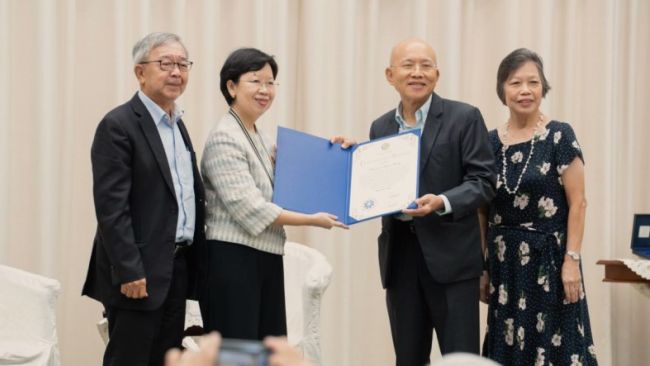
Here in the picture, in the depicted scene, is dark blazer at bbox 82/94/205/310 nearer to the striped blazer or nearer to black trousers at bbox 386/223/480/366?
the striped blazer

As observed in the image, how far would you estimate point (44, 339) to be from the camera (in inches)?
135

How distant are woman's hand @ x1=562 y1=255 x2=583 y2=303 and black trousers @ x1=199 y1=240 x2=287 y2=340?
1.06m

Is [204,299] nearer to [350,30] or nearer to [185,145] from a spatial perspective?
[185,145]

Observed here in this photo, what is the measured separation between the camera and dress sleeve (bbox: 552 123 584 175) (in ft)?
10.4

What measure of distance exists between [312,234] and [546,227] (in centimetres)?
155

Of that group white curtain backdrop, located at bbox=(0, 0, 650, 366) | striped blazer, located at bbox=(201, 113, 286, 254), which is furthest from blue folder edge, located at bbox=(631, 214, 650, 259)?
striped blazer, located at bbox=(201, 113, 286, 254)

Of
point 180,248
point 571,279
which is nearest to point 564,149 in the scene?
point 571,279

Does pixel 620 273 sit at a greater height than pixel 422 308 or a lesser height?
greater

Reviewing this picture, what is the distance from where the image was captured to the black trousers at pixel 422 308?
305 cm

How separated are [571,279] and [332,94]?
5.79 ft

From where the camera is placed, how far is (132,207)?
2771 mm

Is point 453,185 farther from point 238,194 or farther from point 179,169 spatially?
point 179,169

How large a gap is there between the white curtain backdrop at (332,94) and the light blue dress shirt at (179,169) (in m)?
1.46

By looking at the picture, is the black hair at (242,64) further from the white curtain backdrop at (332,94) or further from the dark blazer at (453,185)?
the white curtain backdrop at (332,94)
